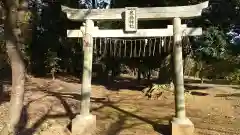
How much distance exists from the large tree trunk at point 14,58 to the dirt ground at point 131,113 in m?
1.62

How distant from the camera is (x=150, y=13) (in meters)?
8.41

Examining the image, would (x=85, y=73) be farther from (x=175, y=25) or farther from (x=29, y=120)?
(x=175, y=25)

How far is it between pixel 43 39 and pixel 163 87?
8.86 m

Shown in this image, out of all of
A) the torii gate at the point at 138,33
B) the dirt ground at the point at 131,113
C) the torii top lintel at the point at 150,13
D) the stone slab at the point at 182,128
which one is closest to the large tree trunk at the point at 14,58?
the dirt ground at the point at 131,113

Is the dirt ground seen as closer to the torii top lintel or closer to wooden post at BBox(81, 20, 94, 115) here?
wooden post at BBox(81, 20, 94, 115)

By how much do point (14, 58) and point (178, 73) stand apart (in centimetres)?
392

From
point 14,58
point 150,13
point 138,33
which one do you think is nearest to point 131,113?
point 138,33

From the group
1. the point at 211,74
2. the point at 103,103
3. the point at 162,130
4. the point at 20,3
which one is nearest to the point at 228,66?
the point at 211,74

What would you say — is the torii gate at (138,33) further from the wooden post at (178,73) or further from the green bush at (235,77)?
the green bush at (235,77)

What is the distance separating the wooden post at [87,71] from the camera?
330 inches

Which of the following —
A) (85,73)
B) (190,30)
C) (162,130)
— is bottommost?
(162,130)

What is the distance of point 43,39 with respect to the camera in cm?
1981

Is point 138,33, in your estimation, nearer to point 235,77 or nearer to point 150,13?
point 150,13

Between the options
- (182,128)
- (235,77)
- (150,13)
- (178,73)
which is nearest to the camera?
(182,128)
